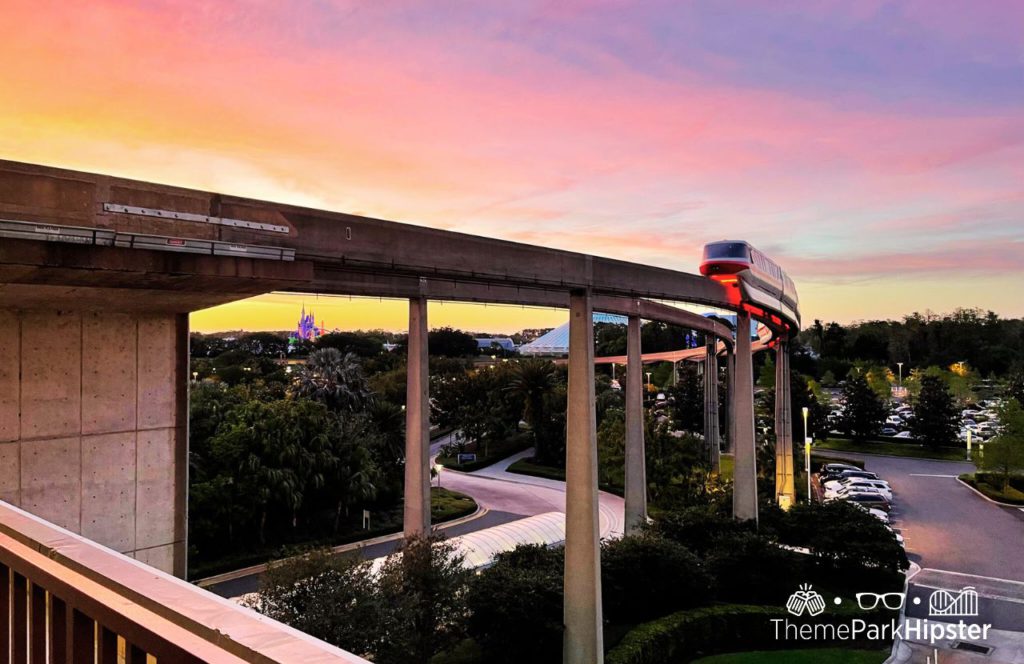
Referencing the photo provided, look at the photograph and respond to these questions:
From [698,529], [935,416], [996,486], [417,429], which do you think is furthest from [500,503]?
[935,416]

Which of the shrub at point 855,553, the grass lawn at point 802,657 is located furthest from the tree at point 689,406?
the grass lawn at point 802,657

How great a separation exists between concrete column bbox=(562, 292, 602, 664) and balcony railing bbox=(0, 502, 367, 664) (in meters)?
12.5

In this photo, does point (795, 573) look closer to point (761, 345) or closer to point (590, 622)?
point (590, 622)

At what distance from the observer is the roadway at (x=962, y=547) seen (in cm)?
1991

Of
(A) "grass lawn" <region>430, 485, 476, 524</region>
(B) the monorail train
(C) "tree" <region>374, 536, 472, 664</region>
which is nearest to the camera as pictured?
(C) "tree" <region>374, 536, 472, 664</region>

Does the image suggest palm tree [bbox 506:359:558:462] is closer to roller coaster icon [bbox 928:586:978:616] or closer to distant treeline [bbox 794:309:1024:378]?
roller coaster icon [bbox 928:586:978:616]

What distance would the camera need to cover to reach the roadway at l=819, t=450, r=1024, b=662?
19906 mm

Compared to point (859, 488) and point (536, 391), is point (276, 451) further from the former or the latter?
point (859, 488)

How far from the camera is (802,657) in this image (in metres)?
17.0

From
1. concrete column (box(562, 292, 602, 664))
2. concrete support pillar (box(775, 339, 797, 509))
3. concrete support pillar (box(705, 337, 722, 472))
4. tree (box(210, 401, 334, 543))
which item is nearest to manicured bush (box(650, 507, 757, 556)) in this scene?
Result: concrete column (box(562, 292, 602, 664))

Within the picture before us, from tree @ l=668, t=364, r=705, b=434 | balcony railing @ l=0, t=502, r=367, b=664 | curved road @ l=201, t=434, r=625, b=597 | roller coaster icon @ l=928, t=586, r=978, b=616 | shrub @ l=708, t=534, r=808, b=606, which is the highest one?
balcony railing @ l=0, t=502, r=367, b=664

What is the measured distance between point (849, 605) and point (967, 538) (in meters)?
12.3

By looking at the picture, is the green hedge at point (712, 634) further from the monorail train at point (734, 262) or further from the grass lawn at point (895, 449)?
the grass lawn at point (895, 449)

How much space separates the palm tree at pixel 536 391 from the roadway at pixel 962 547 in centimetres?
2127
